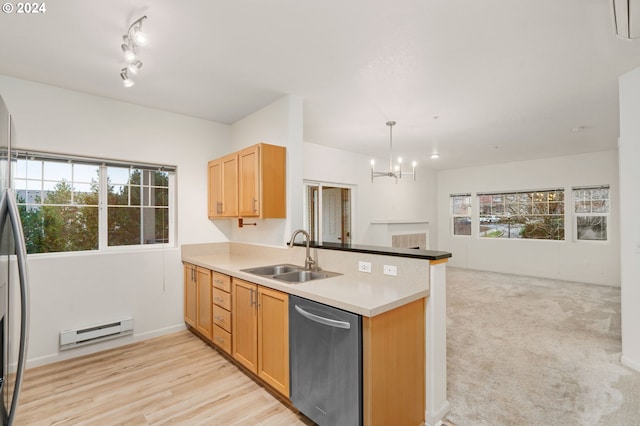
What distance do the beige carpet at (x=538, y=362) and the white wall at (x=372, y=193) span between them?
6.84ft

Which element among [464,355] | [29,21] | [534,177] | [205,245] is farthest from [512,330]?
[29,21]

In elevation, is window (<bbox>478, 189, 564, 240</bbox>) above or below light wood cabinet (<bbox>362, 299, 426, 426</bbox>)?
above

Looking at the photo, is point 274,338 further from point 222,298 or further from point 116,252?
point 116,252

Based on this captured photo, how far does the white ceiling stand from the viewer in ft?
6.23

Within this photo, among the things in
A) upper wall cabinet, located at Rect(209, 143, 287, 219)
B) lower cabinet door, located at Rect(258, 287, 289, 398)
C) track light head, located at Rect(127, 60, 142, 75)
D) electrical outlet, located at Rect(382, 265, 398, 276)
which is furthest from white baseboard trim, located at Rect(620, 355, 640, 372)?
track light head, located at Rect(127, 60, 142, 75)

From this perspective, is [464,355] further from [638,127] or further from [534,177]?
[534,177]

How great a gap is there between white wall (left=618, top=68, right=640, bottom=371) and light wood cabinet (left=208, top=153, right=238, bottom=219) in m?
3.78

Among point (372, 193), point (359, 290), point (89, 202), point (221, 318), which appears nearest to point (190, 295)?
point (221, 318)

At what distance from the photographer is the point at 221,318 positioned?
292cm

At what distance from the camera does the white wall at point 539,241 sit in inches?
228

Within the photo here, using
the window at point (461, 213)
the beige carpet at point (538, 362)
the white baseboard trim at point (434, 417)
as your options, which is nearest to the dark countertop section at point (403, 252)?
the white baseboard trim at point (434, 417)

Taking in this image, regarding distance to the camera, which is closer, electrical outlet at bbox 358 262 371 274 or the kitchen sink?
electrical outlet at bbox 358 262 371 274

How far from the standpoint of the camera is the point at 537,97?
3.29m

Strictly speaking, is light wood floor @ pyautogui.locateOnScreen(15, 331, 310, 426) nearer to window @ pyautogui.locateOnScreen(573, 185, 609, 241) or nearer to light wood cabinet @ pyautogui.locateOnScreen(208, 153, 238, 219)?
light wood cabinet @ pyautogui.locateOnScreen(208, 153, 238, 219)
